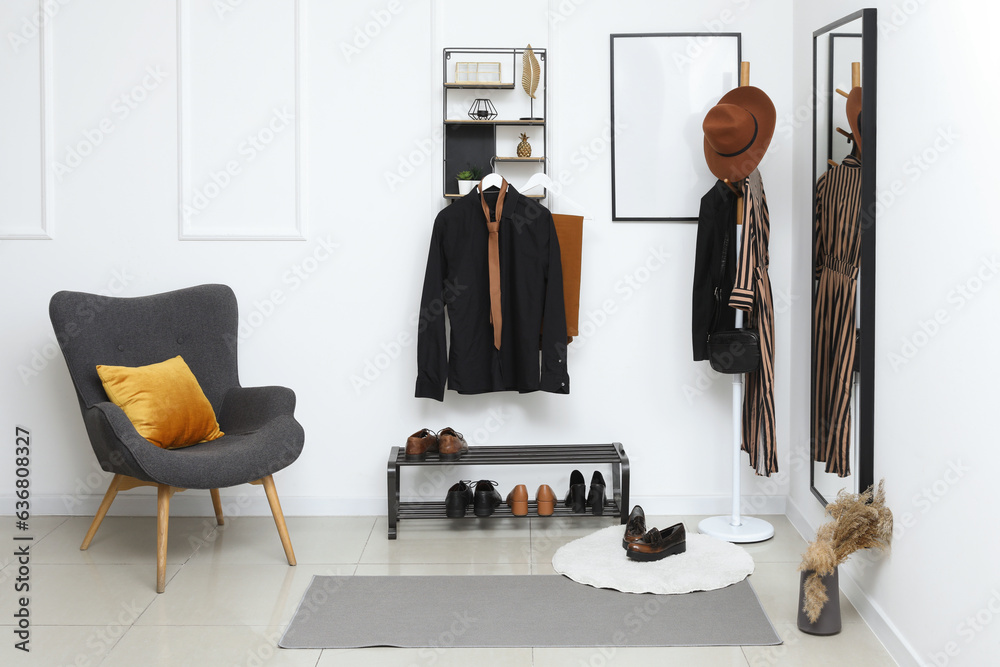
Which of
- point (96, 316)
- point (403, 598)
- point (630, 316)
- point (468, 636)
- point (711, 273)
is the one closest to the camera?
point (468, 636)

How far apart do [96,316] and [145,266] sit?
44cm

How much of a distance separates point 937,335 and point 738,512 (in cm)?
133

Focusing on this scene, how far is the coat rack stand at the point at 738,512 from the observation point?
297 cm

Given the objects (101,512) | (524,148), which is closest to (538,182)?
(524,148)

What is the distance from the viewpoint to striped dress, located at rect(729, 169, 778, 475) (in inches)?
112

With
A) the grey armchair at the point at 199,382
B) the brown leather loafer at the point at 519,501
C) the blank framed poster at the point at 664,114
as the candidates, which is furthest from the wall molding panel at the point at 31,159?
the blank framed poster at the point at 664,114

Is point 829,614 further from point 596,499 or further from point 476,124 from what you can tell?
point 476,124

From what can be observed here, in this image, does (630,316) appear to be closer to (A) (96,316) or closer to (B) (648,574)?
(B) (648,574)

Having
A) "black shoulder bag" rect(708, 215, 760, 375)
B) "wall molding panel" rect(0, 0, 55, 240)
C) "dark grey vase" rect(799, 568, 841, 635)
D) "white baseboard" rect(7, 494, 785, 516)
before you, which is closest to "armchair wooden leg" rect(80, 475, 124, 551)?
"white baseboard" rect(7, 494, 785, 516)

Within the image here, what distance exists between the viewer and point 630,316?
10.8 ft

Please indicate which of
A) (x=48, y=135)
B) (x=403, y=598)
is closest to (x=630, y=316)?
(x=403, y=598)

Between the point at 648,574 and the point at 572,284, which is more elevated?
the point at 572,284

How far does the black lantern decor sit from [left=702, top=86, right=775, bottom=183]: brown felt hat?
0.86 meters

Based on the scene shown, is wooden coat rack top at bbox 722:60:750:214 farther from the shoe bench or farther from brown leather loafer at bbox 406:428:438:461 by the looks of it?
brown leather loafer at bbox 406:428:438:461
